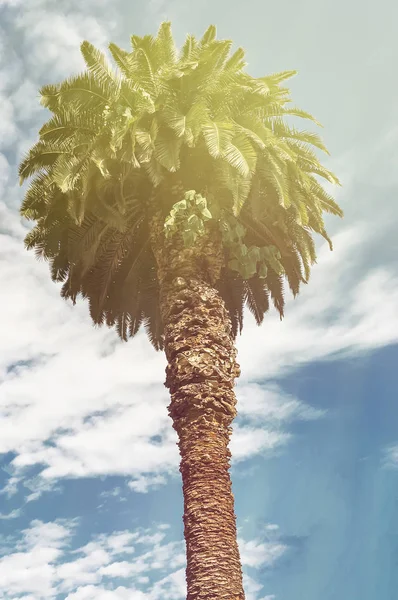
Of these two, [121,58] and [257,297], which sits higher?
[121,58]

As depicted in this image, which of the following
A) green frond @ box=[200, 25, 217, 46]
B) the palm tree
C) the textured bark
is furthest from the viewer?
green frond @ box=[200, 25, 217, 46]

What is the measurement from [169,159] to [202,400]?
18.3 feet

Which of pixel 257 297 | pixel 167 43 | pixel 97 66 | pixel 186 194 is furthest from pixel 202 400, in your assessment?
pixel 167 43

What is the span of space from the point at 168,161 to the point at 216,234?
210 centimetres

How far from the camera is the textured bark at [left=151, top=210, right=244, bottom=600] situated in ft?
33.8

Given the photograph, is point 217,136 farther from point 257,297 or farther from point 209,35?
point 257,297

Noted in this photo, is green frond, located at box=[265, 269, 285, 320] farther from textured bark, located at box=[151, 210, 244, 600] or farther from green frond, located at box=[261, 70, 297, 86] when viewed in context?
green frond, located at box=[261, 70, 297, 86]

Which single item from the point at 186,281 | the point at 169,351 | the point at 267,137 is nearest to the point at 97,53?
the point at 267,137

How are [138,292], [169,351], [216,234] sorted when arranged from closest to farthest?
1. [169,351]
2. [216,234]
3. [138,292]

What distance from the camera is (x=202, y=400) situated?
11531 millimetres

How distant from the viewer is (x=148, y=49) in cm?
1453

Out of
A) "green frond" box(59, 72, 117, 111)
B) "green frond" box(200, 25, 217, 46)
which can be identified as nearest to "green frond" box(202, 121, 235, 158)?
"green frond" box(59, 72, 117, 111)

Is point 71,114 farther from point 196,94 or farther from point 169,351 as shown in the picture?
point 169,351

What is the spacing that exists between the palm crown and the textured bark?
85 cm
